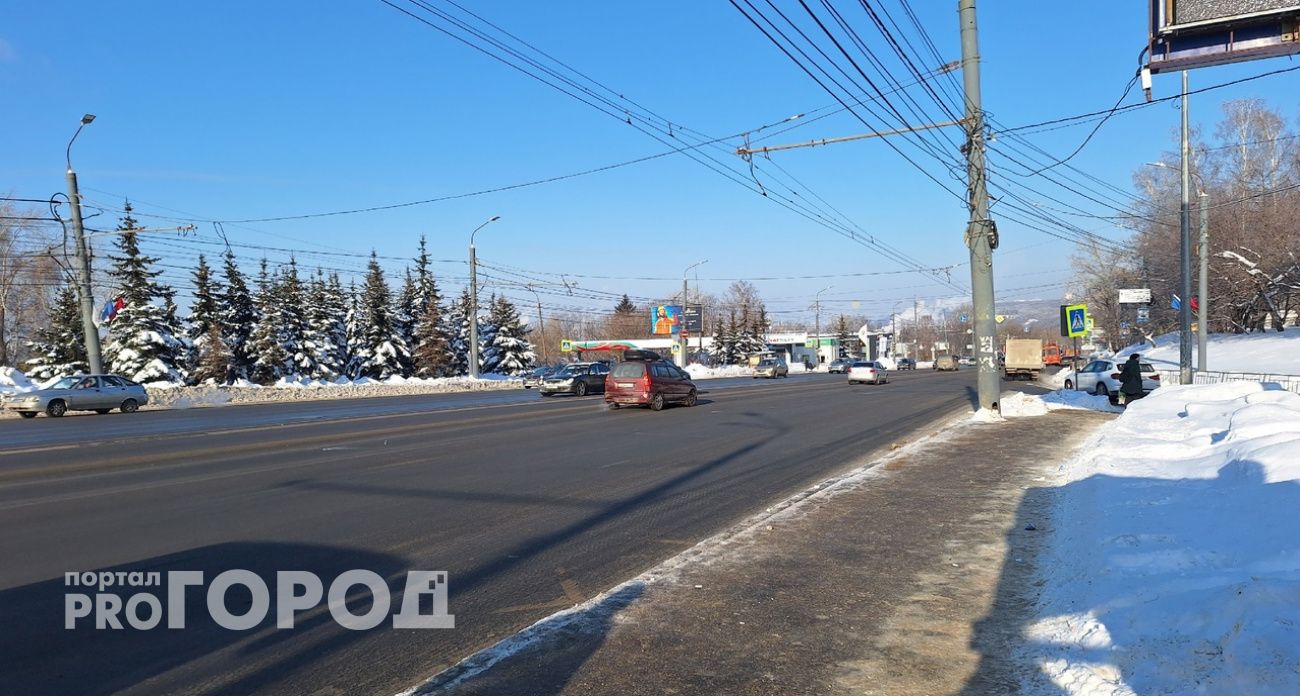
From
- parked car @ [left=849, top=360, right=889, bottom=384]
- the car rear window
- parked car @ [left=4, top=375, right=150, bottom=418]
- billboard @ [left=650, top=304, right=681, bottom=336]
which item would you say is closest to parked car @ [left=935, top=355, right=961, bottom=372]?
billboard @ [left=650, top=304, right=681, bottom=336]

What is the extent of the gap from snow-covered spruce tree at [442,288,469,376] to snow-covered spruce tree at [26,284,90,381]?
83.7ft

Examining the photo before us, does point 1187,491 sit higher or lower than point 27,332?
lower

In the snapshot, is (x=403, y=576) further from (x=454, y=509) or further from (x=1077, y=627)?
(x=1077, y=627)

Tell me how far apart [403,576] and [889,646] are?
3.75m

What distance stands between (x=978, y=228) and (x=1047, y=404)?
22.9 ft

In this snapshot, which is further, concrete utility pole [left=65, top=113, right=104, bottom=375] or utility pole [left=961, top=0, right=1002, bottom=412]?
concrete utility pole [left=65, top=113, right=104, bottom=375]

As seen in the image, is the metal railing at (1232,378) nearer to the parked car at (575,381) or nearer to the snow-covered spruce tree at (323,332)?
the parked car at (575,381)

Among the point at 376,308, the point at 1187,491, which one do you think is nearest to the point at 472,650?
the point at 1187,491

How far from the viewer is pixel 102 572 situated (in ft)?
21.2

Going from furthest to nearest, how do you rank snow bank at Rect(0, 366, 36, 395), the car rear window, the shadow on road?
snow bank at Rect(0, 366, 36, 395) < the car rear window < the shadow on road

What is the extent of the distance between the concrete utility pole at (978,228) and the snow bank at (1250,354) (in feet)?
70.6

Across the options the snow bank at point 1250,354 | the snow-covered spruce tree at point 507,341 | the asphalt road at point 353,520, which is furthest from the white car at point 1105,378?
the snow-covered spruce tree at point 507,341

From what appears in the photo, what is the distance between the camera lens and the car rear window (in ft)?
84.1

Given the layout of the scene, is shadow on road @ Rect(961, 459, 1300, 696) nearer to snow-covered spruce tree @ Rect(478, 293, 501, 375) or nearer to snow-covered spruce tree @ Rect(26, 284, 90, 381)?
snow-covered spruce tree @ Rect(26, 284, 90, 381)
